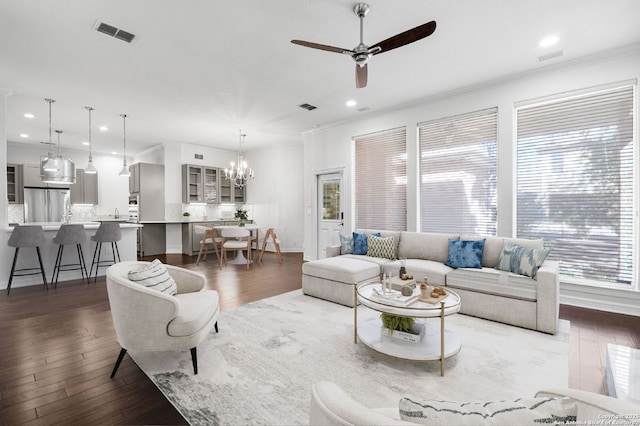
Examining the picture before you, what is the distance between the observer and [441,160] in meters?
4.91

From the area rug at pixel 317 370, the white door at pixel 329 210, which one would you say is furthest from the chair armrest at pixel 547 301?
the white door at pixel 329 210

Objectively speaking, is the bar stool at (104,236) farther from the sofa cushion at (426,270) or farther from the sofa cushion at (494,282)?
the sofa cushion at (494,282)

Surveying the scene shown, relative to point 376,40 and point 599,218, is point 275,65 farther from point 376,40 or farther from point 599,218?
point 599,218

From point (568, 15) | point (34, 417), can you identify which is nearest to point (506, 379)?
point (34, 417)

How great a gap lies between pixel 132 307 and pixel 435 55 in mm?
3975

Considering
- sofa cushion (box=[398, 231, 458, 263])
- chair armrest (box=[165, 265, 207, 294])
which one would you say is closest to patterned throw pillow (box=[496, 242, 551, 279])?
sofa cushion (box=[398, 231, 458, 263])

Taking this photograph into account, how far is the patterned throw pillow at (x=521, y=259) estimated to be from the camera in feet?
10.4

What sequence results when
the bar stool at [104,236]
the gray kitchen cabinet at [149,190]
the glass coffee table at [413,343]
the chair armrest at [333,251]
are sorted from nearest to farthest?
the glass coffee table at [413,343] < the chair armrest at [333,251] < the bar stool at [104,236] < the gray kitchen cabinet at [149,190]

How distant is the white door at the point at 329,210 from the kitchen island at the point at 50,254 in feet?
12.4

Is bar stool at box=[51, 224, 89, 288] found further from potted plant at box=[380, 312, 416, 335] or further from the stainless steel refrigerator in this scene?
potted plant at box=[380, 312, 416, 335]

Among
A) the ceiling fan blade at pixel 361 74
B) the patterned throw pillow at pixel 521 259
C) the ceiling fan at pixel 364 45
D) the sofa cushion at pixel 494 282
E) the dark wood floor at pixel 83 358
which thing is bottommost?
the dark wood floor at pixel 83 358

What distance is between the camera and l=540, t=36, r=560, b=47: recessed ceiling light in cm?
322

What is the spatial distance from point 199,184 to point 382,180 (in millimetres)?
5244

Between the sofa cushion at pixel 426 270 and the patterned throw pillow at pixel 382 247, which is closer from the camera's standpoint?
the sofa cushion at pixel 426 270
